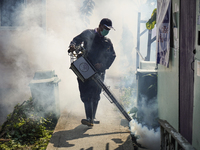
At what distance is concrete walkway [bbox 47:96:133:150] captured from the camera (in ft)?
14.0

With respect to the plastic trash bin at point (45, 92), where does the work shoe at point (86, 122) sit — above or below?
below

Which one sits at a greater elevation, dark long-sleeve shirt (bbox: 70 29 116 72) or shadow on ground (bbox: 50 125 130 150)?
dark long-sleeve shirt (bbox: 70 29 116 72)

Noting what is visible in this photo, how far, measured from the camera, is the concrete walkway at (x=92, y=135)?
4.28m

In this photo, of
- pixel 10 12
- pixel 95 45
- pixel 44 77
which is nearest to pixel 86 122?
pixel 44 77

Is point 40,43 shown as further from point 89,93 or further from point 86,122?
point 86,122

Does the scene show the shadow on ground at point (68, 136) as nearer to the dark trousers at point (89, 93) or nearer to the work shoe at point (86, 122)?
the work shoe at point (86, 122)

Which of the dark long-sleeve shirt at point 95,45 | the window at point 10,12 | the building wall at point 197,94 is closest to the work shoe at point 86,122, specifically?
the dark long-sleeve shirt at point 95,45

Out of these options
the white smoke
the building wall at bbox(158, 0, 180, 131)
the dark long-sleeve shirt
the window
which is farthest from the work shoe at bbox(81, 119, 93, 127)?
the window

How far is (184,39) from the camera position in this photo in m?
3.15

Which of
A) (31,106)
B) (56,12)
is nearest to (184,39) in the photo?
(31,106)

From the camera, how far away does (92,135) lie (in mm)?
4750

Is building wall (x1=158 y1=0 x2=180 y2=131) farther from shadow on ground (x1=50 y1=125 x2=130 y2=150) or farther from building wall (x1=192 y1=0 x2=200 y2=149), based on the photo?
shadow on ground (x1=50 y1=125 x2=130 y2=150)

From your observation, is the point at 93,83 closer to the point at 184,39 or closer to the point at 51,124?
the point at 51,124

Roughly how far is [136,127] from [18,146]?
2088mm
